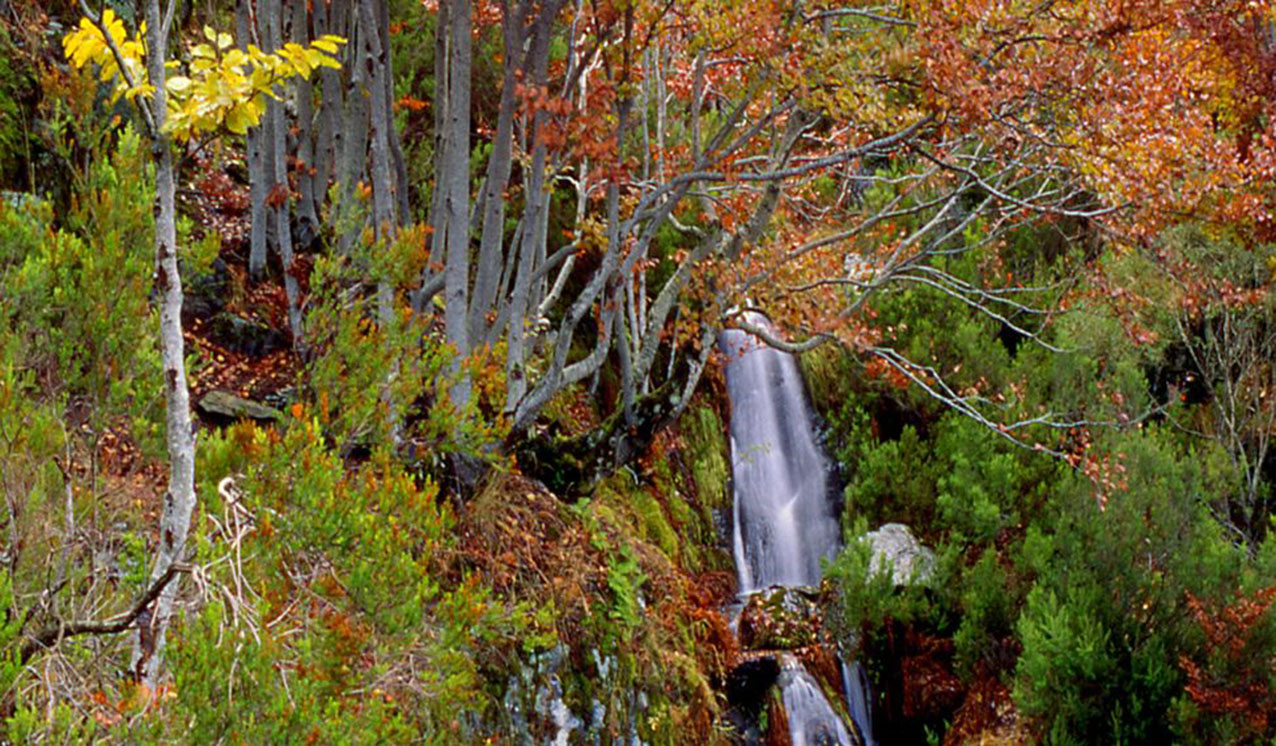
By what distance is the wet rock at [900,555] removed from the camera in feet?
31.3

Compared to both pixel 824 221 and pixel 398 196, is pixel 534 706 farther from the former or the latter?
pixel 824 221

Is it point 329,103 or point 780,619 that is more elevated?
point 329,103

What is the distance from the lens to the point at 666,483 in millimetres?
9688

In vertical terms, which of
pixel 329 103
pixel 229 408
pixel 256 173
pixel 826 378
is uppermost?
pixel 329 103

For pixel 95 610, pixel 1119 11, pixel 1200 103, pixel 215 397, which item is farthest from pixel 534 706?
pixel 1200 103

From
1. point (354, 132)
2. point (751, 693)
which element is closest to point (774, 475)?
point (751, 693)

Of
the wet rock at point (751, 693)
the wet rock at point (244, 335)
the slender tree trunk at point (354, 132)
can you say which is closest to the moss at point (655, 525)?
the wet rock at point (751, 693)

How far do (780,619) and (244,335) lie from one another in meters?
4.87

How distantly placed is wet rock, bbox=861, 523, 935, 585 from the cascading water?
480 mm

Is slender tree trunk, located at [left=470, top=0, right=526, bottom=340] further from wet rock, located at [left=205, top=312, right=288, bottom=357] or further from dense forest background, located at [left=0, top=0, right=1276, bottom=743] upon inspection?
wet rock, located at [left=205, top=312, right=288, bottom=357]

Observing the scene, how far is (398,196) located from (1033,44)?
13.9 ft

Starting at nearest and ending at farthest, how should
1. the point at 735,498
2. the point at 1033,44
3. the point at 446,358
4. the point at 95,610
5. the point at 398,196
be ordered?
1. the point at 95,610
2. the point at 446,358
3. the point at 1033,44
4. the point at 398,196
5. the point at 735,498

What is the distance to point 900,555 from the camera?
986 centimetres

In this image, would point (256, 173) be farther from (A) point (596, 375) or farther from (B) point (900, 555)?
(B) point (900, 555)
